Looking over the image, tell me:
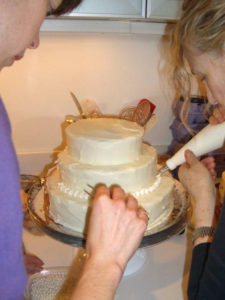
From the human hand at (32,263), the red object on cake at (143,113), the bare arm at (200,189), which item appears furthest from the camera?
the red object on cake at (143,113)

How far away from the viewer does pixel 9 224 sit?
1.89ft

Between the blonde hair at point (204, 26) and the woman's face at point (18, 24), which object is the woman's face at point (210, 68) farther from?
the woman's face at point (18, 24)

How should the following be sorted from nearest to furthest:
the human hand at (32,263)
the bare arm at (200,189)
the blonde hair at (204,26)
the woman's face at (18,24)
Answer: the woman's face at (18,24), the blonde hair at (204,26), the bare arm at (200,189), the human hand at (32,263)

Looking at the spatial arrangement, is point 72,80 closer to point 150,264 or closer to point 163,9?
point 163,9

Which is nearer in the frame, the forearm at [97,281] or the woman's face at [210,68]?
the forearm at [97,281]

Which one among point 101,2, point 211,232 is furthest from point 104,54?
point 211,232

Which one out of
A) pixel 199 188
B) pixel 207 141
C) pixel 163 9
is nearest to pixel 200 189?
pixel 199 188

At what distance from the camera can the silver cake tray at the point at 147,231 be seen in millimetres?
923

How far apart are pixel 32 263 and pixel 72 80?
2.39ft

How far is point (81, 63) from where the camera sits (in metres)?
1.41

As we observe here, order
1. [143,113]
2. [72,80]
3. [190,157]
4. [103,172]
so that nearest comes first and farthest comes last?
[103,172], [190,157], [143,113], [72,80]

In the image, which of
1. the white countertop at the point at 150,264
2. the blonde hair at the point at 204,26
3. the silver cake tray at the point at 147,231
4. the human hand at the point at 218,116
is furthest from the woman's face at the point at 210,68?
the white countertop at the point at 150,264

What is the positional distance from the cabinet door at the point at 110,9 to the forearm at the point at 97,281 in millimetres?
654

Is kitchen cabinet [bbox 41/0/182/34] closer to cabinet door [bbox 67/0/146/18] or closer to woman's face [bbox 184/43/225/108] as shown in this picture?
cabinet door [bbox 67/0/146/18]
